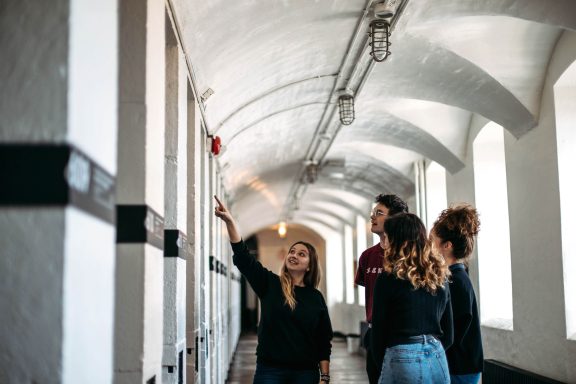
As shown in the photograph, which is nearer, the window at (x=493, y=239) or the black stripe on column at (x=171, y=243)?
the black stripe on column at (x=171, y=243)

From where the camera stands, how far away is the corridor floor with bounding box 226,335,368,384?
1235 cm

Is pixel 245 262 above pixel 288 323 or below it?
above

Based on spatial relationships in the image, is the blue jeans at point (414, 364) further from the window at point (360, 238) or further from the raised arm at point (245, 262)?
the window at point (360, 238)

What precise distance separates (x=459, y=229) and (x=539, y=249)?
3.91 meters

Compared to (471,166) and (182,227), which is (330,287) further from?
(182,227)

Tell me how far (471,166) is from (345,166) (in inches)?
212

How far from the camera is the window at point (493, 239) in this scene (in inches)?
404

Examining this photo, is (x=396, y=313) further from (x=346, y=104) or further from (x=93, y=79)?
(x=346, y=104)

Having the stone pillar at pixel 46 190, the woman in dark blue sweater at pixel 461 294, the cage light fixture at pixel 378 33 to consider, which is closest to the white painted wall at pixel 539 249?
the cage light fixture at pixel 378 33

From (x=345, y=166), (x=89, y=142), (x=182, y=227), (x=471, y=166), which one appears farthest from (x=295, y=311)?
(x=345, y=166)

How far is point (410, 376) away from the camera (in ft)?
11.4

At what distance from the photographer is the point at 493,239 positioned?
33.8 feet

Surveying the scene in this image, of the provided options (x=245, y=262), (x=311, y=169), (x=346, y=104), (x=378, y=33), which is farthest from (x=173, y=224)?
(x=311, y=169)

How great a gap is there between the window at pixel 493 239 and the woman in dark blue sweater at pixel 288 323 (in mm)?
6071
